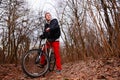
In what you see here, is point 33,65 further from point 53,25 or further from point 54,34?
point 53,25

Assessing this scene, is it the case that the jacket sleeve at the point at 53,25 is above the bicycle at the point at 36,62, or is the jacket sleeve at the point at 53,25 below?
above

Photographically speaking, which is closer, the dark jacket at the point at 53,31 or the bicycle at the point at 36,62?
the bicycle at the point at 36,62

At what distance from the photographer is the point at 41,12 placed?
82.9ft

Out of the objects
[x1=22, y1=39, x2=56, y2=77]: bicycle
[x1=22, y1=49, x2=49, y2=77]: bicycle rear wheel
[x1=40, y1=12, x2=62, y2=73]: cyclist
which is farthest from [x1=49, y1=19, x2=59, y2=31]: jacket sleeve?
[x1=22, y1=49, x2=49, y2=77]: bicycle rear wheel

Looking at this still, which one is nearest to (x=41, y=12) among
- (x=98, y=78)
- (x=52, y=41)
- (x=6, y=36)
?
(x=6, y=36)

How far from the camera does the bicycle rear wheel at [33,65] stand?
6676mm

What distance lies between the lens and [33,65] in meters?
6.68

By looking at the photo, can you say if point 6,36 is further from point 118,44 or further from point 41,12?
point 118,44

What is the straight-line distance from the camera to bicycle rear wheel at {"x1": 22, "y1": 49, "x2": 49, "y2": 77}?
21.9 feet

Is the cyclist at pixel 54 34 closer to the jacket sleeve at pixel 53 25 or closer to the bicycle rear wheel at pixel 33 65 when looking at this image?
the jacket sleeve at pixel 53 25

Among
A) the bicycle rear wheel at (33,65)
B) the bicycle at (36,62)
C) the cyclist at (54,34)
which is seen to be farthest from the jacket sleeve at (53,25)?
the bicycle rear wheel at (33,65)

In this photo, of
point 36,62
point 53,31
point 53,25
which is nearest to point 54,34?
point 53,31

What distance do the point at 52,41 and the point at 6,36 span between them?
1178 cm

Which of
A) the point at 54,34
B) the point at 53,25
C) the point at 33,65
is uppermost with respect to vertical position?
the point at 53,25
